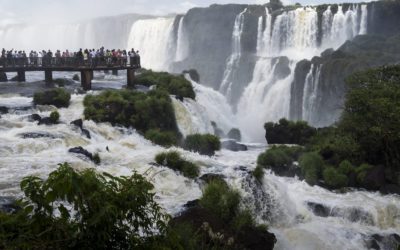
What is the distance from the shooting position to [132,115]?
22.7 meters

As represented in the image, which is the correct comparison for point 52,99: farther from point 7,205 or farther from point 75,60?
point 7,205

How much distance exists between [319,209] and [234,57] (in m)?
45.4

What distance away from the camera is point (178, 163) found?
52.6ft

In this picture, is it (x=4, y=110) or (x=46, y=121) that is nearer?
(x=46, y=121)

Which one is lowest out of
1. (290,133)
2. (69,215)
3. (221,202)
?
(290,133)

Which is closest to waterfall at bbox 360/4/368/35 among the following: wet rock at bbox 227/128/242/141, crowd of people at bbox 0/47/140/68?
wet rock at bbox 227/128/242/141

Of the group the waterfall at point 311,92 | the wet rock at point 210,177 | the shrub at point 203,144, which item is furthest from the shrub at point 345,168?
the waterfall at point 311,92

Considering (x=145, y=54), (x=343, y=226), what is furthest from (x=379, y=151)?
(x=145, y=54)

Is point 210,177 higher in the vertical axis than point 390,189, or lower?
higher

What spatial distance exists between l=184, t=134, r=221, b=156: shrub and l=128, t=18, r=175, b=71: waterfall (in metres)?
45.7

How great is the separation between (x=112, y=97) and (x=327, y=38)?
110 feet

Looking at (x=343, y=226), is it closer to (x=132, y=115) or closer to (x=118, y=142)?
(x=118, y=142)

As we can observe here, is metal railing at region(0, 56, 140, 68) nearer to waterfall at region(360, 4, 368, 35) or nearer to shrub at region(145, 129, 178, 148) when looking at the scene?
shrub at region(145, 129, 178, 148)

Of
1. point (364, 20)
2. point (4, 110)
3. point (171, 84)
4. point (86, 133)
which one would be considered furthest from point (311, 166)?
point (364, 20)
